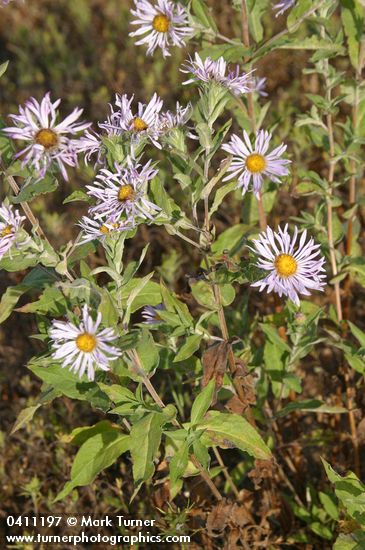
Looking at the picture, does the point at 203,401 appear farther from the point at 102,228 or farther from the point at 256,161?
the point at 256,161

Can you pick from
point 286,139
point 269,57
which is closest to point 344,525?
point 286,139

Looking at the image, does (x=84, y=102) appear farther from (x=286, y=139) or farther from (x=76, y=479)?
(x=76, y=479)

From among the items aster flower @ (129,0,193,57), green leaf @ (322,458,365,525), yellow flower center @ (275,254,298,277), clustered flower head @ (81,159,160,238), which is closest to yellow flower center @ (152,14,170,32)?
aster flower @ (129,0,193,57)

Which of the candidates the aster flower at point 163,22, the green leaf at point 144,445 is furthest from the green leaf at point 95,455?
the aster flower at point 163,22

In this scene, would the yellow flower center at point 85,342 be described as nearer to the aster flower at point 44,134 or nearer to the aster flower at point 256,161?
the aster flower at point 44,134

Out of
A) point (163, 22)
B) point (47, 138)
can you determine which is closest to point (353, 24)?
point (163, 22)
